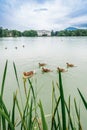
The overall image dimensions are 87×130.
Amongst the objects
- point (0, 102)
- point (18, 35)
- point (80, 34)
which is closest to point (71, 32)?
point (80, 34)

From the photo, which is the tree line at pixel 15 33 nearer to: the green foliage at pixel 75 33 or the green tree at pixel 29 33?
the green tree at pixel 29 33

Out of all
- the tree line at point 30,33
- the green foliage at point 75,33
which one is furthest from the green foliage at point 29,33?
the green foliage at point 75,33

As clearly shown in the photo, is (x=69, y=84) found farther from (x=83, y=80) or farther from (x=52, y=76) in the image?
(x=52, y=76)

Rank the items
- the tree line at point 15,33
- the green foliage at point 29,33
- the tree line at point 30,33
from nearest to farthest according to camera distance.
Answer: the tree line at point 15,33 < the tree line at point 30,33 < the green foliage at point 29,33

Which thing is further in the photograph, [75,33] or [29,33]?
[29,33]

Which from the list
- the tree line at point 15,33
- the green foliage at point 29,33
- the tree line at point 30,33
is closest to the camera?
the tree line at point 15,33

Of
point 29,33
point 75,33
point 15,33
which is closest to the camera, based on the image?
point 75,33

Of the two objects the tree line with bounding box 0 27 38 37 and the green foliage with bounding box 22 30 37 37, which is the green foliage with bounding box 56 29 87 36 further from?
the tree line with bounding box 0 27 38 37

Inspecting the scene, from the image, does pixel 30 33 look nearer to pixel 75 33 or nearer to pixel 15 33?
pixel 15 33

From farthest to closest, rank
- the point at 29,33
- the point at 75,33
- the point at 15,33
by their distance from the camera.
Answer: the point at 29,33 → the point at 15,33 → the point at 75,33

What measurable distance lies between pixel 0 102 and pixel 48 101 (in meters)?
2.69

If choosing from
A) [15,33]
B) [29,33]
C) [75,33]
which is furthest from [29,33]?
[75,33]

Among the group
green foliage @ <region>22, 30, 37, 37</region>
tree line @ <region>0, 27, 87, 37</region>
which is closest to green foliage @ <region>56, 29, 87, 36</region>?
tree line @ <region>0, 27, 87, 37</region>

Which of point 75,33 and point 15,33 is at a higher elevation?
point 15,33
